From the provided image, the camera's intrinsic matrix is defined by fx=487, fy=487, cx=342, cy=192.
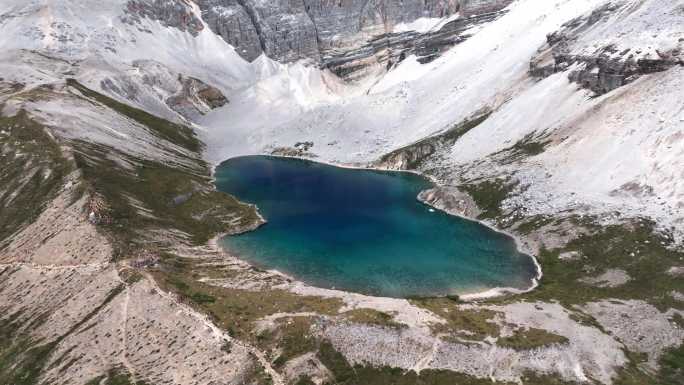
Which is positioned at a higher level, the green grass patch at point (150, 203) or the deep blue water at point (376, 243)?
the green grass patch at point (150, 203)

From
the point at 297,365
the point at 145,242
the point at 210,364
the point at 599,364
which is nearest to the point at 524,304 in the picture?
the point at 599,364

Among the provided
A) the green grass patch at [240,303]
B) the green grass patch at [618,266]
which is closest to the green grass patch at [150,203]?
the green grass patch at [240,303]

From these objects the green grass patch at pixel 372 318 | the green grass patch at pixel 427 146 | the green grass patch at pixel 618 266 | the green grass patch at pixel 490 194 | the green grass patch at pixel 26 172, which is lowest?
the green grass patch at pixel 427 146

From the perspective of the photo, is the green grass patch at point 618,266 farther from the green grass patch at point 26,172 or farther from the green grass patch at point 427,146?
the green grass patch at point 26,172

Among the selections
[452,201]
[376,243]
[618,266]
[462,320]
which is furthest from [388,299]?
[452,201]

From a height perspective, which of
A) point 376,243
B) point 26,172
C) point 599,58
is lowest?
point 376,243

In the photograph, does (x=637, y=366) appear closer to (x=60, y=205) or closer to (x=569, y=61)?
(x=60, y=205)

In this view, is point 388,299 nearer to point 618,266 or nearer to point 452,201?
point 618,266

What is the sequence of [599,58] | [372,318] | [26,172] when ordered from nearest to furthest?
[372,318] → [26,172] → [599,58]
